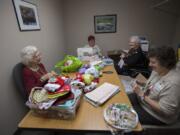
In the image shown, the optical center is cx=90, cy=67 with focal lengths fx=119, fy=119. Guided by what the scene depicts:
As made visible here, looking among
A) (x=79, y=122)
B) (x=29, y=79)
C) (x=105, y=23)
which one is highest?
(x=105, y=23)

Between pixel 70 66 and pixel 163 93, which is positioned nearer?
pixel 163 93

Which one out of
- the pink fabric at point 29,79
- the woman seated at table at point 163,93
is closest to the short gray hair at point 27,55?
the pink fabric at point 29,79

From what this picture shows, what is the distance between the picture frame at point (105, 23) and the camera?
3564mm

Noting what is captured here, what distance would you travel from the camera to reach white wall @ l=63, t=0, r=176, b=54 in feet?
11.3

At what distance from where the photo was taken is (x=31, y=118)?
935 millimetres

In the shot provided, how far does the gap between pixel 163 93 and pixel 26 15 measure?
2.12 m

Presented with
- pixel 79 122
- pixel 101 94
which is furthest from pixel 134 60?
pixel 79 122

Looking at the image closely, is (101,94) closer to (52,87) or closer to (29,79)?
(52,87)

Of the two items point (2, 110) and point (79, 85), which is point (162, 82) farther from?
point (2, 110)

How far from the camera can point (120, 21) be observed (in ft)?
11.8

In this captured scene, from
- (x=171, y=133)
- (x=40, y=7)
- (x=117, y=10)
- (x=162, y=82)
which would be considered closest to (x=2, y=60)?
(x=40, y=7)

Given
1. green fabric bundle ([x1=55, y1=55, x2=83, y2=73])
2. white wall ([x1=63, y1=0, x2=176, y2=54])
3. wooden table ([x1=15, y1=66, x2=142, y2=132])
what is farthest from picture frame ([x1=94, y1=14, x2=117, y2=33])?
wooden table ([x1=15, y1=66, x2=142, y2=132])

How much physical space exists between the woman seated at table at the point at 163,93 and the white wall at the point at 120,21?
2681 mm

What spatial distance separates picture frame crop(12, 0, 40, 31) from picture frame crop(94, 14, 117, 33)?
1931mm
